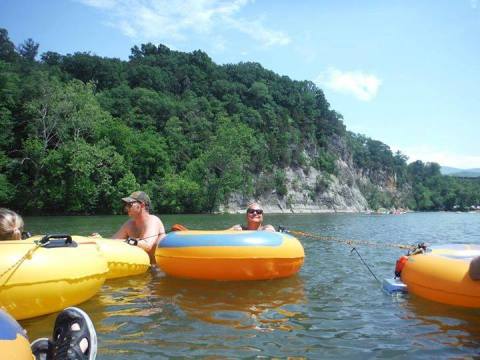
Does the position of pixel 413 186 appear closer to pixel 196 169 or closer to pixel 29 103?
pixel 196 169

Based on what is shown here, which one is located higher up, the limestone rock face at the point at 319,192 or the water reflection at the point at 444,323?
the limestone rock face at the point at 319,192

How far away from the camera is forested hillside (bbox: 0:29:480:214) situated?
36.2 metres

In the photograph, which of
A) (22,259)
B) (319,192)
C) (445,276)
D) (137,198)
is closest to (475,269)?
(445,276)

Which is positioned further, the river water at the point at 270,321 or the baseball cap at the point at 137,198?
the baseball cap at the point at 137,198

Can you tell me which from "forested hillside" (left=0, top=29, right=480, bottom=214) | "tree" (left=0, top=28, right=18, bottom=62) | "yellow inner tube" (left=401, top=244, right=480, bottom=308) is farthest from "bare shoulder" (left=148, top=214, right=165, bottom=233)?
"tree" (left=0, top=28, right=18, bottom=62)

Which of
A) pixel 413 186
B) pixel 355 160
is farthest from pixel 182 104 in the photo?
pixel 413 186

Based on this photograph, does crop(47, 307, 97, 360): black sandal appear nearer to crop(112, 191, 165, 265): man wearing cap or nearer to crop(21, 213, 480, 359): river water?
crop(21, 213, 480, 359): river water

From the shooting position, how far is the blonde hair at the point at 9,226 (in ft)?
15.0

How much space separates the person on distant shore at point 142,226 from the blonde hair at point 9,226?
282cm

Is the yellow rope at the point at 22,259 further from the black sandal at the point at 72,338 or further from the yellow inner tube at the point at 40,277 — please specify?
the black sandal at the point at 72,338

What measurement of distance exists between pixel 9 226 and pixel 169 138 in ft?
162

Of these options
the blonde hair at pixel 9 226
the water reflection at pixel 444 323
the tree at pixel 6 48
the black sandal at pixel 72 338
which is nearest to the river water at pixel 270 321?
the water reflection at pixel 444 323

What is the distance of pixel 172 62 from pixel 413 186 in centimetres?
7610

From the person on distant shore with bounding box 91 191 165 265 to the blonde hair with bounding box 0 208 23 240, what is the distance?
2.82 m
